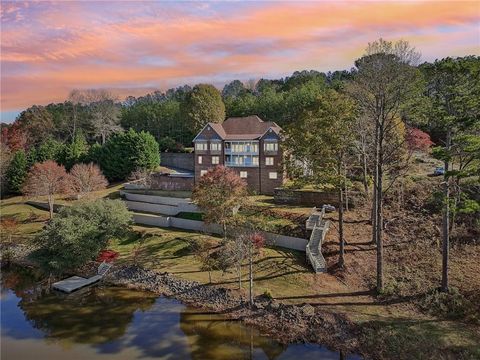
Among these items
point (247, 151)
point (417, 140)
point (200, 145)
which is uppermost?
point (417, 140)

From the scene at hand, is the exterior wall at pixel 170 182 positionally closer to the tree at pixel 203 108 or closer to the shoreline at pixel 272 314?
the tree at pixel 203 108

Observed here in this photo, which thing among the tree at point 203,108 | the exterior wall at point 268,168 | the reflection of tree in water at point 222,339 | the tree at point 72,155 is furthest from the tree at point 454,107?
the tree at point 72,155

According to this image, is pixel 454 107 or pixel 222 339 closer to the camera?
pixel 222 339

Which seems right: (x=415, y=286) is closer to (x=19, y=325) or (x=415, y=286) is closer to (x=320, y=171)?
(x=320, y=171)

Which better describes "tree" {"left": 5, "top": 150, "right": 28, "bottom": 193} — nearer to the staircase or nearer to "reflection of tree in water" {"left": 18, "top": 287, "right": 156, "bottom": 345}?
"reflection of tree in water" {"left": 18, "top": 287, "right": 156, "bottom": 345}

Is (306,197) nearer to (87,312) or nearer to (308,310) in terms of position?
(308,310)

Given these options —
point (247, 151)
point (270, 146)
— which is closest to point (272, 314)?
point (270, 146)
